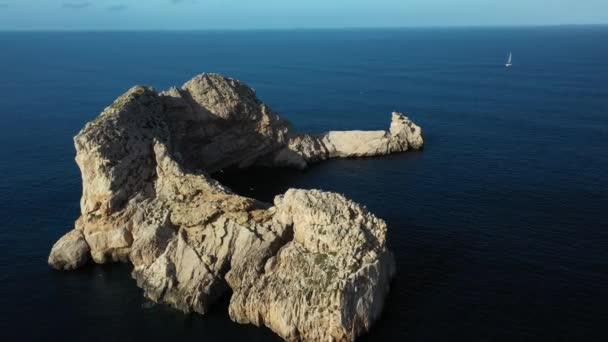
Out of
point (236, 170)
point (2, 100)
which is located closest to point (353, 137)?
point (236, 170)

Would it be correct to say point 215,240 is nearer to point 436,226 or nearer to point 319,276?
point 319,276

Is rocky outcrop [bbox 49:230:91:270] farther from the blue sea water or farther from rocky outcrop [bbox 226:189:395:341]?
rocky outcrop [bbox 226:189:395:341]

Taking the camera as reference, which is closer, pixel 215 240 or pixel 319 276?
pixel 319 276

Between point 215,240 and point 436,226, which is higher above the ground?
point 215,240

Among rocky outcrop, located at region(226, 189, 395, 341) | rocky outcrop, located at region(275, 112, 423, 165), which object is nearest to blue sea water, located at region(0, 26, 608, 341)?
rocky outcrop, located at region(226, 189, 395, 341)

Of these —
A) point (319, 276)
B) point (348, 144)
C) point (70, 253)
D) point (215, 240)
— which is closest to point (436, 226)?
point (319, 276)

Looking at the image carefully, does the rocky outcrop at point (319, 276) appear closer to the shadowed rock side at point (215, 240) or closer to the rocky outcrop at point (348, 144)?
the shadowed rock side at point (215, 240)

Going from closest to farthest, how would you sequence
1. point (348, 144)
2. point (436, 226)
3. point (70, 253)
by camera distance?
point (70, 253)
point (436, 226)
point (348, 144)

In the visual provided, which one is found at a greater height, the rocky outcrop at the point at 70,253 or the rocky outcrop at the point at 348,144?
the rocky outcrop at the point at 348,144

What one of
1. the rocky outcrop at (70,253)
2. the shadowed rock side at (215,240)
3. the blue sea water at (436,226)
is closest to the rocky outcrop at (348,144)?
the blue sea water at (436,226)
